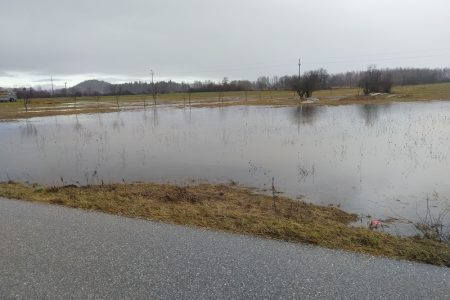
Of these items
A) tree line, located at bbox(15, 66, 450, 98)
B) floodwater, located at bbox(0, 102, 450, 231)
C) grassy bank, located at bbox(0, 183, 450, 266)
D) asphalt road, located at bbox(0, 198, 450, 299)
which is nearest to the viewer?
asphalt road, located at bbox(0, 198, 450, 299)

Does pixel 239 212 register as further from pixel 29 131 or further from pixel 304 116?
pixel 304 116

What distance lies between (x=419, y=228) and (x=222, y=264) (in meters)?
3.76

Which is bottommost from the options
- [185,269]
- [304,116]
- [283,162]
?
[283,162]

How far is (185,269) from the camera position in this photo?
436 centimetres

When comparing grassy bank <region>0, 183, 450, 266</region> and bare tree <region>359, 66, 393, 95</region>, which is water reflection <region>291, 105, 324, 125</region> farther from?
bare tree <region>359, 66, 393, 95</region>

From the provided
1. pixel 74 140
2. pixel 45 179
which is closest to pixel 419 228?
pixel 45 179

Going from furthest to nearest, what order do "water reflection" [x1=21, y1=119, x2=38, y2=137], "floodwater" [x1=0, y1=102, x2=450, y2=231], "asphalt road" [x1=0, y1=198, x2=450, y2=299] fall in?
"water reflection" [x1=21, y1=119, x2=38, y2=137] → "floodwater" [x1=0, y1=102, x2=450, y2=231] → "asphalt road" [x1=0, y1=198, x2=450, y2=299]

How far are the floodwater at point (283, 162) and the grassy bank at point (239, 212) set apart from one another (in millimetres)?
1038

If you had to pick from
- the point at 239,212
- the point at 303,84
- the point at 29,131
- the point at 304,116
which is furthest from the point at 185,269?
the point at 303,84

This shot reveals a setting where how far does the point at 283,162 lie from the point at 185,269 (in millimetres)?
8590

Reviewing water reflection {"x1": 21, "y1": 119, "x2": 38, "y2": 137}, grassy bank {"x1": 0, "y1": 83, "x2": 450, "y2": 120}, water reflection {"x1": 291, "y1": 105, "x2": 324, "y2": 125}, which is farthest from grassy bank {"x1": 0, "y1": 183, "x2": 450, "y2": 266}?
grassy bank {"x1": 0, "y1": 83, "x2": 450, "y2": 120}

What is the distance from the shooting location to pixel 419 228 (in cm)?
648

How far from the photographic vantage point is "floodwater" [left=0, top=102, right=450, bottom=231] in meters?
9.04

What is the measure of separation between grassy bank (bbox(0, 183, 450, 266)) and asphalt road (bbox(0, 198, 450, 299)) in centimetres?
43
